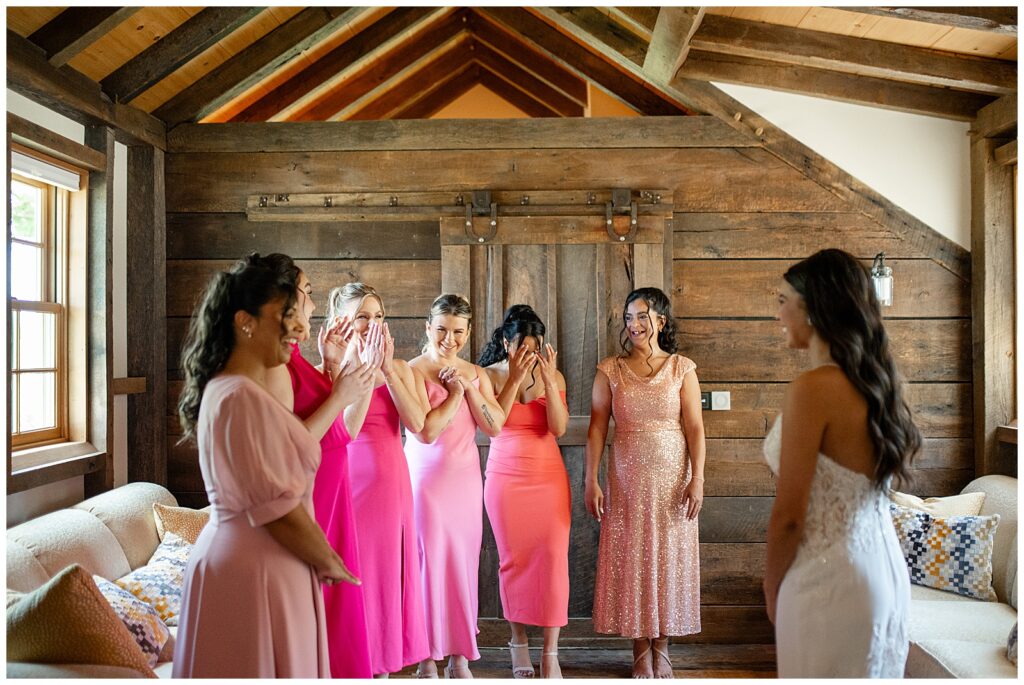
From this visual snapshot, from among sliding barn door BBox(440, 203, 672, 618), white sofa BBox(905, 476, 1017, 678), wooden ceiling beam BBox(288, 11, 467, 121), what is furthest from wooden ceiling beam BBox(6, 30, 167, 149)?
white sofa BBox(905, 476, 1017, 678)

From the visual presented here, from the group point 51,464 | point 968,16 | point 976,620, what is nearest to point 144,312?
point 51,464

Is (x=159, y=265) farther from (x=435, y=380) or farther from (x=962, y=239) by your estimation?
(x=962, y=239)

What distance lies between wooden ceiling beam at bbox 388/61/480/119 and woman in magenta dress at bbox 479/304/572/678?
257 cm

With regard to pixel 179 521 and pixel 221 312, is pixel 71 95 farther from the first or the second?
pixel 221 312

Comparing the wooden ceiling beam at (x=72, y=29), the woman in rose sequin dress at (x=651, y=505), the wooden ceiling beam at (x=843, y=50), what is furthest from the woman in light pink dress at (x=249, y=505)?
the wooden ceiling beam at (x=843, y=50)

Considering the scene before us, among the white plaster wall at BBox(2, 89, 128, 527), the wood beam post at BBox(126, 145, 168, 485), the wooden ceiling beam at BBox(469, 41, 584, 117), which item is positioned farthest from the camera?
the wooden ceiling beam at BBox(469, 41, 584, 117)

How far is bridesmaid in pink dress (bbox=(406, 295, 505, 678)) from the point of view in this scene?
3.32 metres

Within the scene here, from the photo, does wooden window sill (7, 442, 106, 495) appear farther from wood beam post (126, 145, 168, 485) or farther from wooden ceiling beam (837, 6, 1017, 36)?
wooden ceiling beam (837, 6, 1017, 36)

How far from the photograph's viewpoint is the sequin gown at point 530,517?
3545 mm

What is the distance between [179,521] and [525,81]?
11.5 feet

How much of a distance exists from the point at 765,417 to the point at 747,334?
41 centimetres

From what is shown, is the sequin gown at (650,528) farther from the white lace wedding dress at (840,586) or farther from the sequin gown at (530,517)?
the white lace wedding dress at (840,586)

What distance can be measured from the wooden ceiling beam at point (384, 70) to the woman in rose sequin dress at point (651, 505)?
1.96m

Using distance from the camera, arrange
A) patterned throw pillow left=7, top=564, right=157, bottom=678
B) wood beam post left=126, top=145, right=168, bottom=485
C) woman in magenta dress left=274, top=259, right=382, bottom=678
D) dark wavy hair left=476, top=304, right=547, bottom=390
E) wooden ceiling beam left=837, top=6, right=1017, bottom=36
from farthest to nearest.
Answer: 1. wood beam post left=126, top=145, right=168, bottom=485
2. dark wavy hair left=476, top=304, right=547, bottom=390
3. wooden ceiling beam left=837, top=6, right=1017, bottom=36
4. woman in magenta dress left=274, top=259, right=382, bottom=678
5. patterned throw pillow left=7, top=564, right=157, bottom=678
